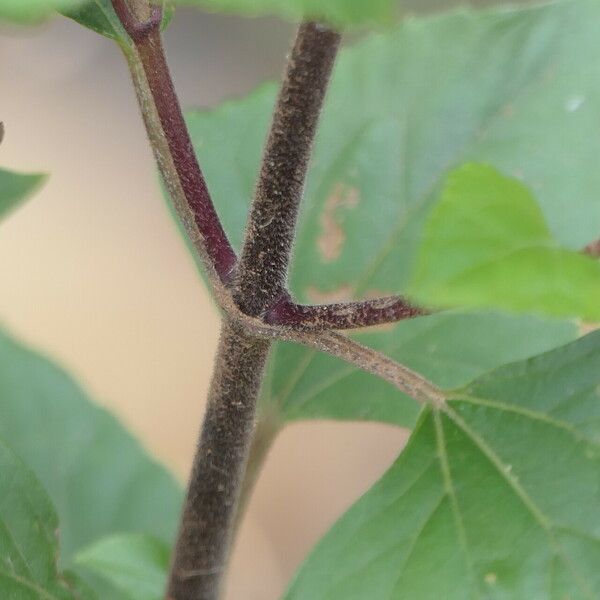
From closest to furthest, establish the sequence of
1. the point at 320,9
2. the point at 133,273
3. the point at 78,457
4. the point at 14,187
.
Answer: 1. the point at 320,9
2. the point at 14,187
3. the point at 78,457
4. the point at 133,273

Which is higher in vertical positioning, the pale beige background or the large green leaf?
the pale beige background

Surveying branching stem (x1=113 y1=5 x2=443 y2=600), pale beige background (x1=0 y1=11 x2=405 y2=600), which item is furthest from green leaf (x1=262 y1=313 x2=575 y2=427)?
pale beige background (x1=0 y1=11 x2=405 y2=600)

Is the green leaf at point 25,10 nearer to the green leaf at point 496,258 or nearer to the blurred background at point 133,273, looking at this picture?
the green leaf at point 496,258

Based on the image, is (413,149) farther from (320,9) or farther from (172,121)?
(320,9)

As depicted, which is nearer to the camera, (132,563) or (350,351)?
(350,351)

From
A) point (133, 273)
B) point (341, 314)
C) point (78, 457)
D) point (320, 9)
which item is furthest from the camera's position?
point (133, 273)

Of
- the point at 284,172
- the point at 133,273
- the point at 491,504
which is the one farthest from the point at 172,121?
the point at 133,273

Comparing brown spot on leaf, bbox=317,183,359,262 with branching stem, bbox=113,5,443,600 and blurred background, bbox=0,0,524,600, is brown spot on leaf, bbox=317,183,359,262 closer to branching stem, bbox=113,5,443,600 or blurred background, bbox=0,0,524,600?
branching stem, bbox=113,5,443,600

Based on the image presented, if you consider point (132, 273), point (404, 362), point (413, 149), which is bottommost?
point (404, 362)
